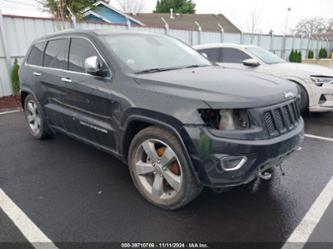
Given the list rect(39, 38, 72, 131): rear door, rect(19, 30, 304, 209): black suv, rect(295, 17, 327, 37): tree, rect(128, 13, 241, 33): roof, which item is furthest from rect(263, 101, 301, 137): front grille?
rect(295, 17, 327, 37): tree

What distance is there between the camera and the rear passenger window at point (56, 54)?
397 centimetres

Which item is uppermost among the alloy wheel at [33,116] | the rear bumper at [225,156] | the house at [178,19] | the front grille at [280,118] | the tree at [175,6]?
the tree at [175,6]

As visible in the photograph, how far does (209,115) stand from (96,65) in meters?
1.44

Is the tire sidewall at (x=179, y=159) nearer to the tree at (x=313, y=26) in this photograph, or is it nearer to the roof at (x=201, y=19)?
the roof at (x=201, y=19)

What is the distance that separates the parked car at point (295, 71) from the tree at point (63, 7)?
5500 millimetres

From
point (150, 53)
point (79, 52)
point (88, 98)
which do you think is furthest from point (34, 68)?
point (150, 53)

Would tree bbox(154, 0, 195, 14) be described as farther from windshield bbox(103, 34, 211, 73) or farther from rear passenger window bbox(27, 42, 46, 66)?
windshield bbox(103, 34, 211, 73)

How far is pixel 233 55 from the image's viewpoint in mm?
7160

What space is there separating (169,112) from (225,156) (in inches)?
24.7

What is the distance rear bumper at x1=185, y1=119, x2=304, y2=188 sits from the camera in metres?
2.35

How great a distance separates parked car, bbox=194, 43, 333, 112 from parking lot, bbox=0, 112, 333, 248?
1897 millimetres

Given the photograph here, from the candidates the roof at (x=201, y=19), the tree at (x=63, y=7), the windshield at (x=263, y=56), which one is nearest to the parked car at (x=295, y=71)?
the windshield at (x=263, y=56)

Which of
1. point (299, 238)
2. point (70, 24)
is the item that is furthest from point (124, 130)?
point (70, 24)

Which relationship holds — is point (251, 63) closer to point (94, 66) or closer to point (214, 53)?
point (214, 53)
